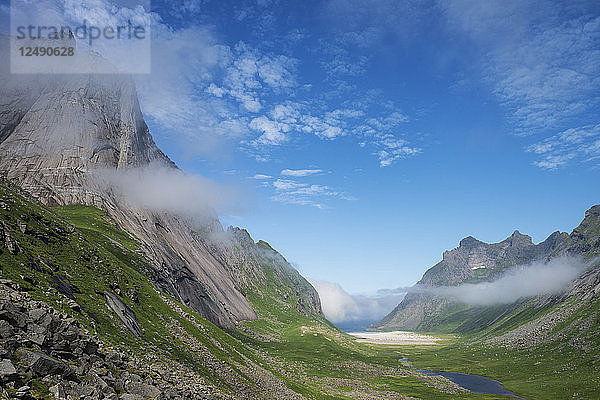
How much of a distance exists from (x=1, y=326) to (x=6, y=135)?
15945cm

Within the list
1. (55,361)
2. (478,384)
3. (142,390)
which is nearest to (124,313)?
(142,390)

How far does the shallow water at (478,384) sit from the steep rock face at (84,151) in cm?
11833

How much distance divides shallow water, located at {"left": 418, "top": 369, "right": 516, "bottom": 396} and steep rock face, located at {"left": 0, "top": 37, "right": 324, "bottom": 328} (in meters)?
118

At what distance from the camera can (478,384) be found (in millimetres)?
169125

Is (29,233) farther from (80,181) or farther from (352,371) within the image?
(352,371)

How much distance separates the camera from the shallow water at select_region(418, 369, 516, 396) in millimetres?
151625

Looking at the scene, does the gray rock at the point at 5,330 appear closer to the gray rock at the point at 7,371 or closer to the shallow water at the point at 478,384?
the gray rock at the point at 7,371

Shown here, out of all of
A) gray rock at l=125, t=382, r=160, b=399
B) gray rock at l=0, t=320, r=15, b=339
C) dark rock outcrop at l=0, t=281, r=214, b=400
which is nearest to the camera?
dark rock outcrop at l=0, t=281, r=214, b=400

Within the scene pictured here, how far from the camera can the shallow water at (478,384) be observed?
152m

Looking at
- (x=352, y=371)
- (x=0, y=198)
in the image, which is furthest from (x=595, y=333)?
(x=0, y=198)

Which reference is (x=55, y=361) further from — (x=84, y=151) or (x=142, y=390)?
(x=84, y=151)

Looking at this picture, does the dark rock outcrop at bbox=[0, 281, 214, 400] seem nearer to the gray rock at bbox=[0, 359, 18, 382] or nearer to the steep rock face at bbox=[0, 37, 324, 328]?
the gray rock at bbox=[0, 359, 18, 382]

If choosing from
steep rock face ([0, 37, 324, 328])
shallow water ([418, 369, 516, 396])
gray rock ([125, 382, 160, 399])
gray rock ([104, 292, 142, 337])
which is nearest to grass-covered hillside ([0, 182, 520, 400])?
gray rock ([125, 382, 160, 399])

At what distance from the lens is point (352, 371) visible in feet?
502
